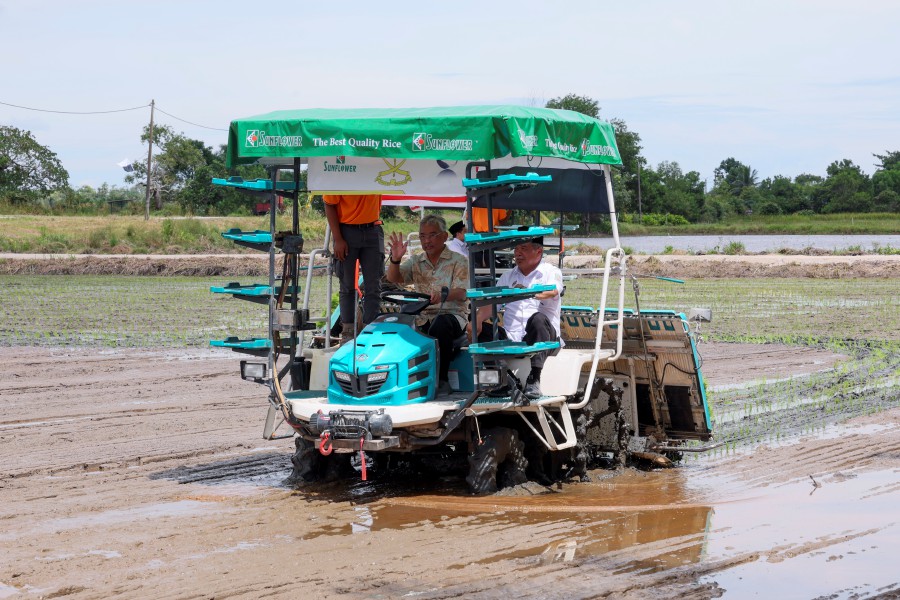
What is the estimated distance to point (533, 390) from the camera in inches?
332

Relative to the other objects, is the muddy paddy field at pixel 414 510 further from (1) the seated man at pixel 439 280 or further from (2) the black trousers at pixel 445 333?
(1) the seated man at pixel 439 280

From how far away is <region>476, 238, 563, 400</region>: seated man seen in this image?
852cm

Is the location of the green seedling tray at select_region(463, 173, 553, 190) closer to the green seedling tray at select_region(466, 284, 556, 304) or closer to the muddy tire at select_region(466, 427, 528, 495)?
the green seedling tray at select_region(466, 284, 556, 304)

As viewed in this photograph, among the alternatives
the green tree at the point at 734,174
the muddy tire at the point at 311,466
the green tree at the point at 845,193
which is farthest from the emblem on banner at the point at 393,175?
the green tree at the point at 734,174

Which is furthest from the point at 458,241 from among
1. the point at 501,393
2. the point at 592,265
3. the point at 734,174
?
the point at 734,174

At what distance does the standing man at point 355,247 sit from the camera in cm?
929

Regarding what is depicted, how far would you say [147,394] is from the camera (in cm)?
1310

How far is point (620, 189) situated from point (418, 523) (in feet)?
151

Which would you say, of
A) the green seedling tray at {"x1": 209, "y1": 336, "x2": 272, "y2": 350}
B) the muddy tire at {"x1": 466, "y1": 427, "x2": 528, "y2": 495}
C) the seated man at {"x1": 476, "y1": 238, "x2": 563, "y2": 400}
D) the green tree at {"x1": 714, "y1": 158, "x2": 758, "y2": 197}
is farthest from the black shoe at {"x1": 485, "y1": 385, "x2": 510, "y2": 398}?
the green tree at {"x1": 714, "y1": 158, "x2": 758, "y2": 197}

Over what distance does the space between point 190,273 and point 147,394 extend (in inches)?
901

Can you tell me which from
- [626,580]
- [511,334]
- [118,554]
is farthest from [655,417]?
[118,554]

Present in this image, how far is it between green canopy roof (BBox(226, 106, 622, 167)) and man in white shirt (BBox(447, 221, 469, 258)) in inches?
46.5

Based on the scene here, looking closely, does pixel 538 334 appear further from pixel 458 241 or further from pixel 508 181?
pixel 458 241

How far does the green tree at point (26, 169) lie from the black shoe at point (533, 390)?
52911 millimetres
